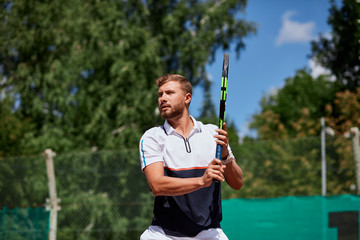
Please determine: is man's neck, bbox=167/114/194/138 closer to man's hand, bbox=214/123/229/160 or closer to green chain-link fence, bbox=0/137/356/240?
man's hand, bbox=214/123/229/160

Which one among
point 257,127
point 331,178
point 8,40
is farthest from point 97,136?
point 257,127

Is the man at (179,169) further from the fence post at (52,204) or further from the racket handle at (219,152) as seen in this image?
the fence post at (52,204)

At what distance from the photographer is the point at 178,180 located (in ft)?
9.44

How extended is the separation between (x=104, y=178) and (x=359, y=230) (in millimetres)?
5700

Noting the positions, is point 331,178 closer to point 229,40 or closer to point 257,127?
point 229,40

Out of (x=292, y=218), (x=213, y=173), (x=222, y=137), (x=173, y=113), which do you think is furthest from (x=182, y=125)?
(x=292, y=218)

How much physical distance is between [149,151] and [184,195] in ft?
1.19

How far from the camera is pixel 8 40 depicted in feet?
68.2

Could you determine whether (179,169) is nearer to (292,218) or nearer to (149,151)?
(149,151)

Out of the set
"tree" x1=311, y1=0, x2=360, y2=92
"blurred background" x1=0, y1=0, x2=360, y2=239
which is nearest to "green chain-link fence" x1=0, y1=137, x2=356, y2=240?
"blurred background" x1=0, y1=0, x2=360, y2=239

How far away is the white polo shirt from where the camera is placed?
120 inches

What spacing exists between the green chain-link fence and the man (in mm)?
6592

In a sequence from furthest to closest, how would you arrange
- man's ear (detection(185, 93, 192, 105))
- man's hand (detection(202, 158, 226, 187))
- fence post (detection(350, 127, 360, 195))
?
fence post (detection(350, 127, 360, 195)) → man's ear (detection(185, 93, 192, 105)) → man's hand (detection(202, 158, 226, 187))

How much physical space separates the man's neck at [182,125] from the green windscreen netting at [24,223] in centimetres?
589
